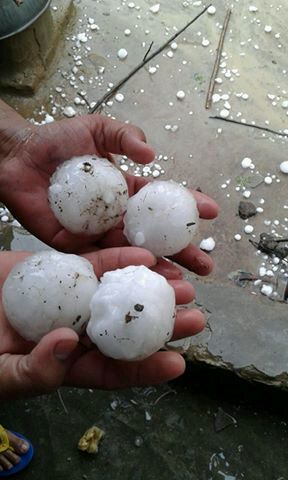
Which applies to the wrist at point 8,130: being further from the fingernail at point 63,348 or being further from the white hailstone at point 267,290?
the white hailstone at point 267,290

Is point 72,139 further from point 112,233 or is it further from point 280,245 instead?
point 280,245

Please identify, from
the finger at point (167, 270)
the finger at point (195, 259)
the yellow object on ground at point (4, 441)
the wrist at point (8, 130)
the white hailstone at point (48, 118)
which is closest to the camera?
the finger at point (167, 270)

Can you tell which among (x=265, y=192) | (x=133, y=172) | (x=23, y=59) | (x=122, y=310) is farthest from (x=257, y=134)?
(x=122, y=310)

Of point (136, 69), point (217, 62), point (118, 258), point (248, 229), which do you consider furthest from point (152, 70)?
point (118, 258)

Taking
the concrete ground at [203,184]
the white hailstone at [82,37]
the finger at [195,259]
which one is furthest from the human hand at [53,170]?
the white hailstone at [82,37]

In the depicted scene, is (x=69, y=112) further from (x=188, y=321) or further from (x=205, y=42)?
(x=188, y=321)
